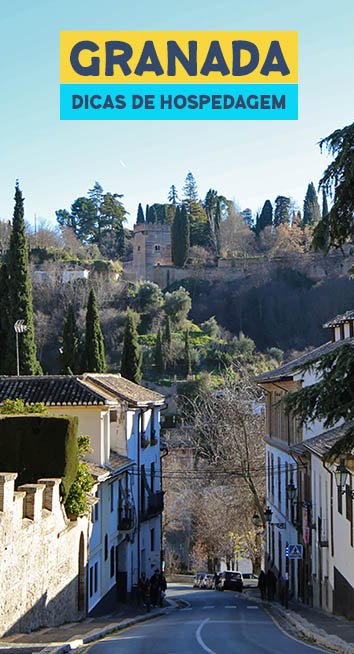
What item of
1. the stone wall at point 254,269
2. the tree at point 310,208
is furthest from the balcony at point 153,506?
the tree at point 310,208

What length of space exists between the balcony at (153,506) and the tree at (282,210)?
10572 cm

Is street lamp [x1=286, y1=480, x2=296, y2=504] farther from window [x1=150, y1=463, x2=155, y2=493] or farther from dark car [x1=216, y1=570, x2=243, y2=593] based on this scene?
dark car [x1=216, y1=570, x2=243, y2=593]

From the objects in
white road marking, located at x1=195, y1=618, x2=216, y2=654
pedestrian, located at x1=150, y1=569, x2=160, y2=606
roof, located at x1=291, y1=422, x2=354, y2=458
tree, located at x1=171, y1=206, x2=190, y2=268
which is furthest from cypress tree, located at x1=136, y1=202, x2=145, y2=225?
white road marking, located at x1=195, y1=618, x2=216, y2=654

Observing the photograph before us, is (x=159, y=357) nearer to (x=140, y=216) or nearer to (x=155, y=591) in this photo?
(x=155, y=591)

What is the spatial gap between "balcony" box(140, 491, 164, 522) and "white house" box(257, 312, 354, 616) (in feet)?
16.1

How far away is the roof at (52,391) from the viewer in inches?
1121

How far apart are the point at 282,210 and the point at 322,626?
410 feet

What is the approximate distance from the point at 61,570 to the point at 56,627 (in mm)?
1396

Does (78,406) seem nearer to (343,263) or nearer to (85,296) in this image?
(85,296)

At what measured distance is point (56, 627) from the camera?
63.4ft

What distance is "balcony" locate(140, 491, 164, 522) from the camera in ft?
122

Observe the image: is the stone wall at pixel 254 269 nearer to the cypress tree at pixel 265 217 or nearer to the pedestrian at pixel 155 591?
the cypress tree at pixel 265 217

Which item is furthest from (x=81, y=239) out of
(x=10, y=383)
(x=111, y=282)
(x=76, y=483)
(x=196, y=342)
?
(x=76, y=483)

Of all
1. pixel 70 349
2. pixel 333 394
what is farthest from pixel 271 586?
pixel 333 394
